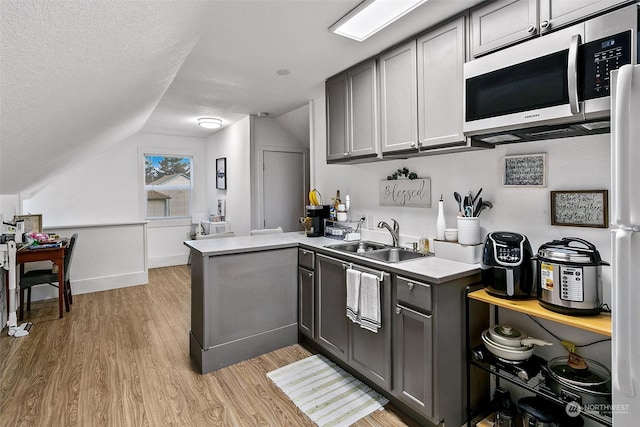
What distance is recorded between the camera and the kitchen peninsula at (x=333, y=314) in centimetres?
181

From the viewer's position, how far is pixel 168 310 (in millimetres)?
3867

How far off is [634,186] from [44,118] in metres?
2.50

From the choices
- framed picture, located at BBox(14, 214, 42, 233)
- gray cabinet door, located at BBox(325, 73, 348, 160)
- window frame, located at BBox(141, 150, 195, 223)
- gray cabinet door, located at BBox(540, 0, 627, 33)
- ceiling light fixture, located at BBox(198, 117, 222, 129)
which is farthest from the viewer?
window frame, located at BBox(141, 150, 195, 223)

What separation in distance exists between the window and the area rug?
4.65 metres

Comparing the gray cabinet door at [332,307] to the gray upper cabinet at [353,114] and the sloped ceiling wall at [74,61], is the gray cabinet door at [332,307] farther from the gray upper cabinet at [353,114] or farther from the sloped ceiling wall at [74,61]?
the sloped ceiling wall at [74,61]

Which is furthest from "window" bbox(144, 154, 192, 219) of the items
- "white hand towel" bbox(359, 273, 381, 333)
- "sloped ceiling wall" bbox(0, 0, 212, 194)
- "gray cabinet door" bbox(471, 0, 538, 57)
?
"gray cabinet door" bbox(471, 0, 538, 57)

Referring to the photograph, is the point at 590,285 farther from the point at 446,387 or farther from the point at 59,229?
the point at 59,229

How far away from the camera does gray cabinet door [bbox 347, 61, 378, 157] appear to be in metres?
2.65

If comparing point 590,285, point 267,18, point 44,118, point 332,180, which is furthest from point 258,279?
point 590,285

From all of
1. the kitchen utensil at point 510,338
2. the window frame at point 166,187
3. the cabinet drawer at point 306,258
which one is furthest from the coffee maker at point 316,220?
the window frame at point 166,187

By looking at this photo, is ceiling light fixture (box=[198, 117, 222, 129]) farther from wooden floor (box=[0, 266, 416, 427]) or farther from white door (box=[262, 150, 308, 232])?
wooden floor (box=[0, 266, 416, 427])

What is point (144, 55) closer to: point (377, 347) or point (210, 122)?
point (377, 347)

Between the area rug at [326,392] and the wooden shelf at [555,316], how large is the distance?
103 cm

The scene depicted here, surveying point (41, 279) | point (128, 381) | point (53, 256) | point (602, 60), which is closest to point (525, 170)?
point (602, 60)
